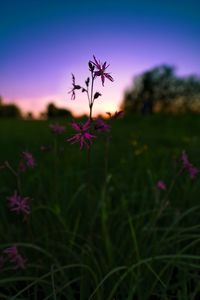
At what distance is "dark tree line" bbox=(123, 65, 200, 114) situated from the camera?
62.2 meters

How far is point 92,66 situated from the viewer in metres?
1.56

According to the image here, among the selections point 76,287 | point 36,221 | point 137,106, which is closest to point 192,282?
point 76,287

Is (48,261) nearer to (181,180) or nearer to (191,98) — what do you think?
(181,180)

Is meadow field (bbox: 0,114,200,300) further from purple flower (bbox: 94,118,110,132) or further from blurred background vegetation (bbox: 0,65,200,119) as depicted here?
blurred background vegetation (bbox: 0,65,200,119)

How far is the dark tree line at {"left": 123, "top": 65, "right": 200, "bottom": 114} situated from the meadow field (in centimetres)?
5833

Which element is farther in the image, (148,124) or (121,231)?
(148,124)

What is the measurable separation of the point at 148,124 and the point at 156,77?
167 feet

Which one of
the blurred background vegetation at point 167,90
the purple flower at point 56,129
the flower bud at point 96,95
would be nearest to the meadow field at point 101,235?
the purple flower at point 56,129

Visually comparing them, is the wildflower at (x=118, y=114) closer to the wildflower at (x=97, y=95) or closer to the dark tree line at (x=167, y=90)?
Result: the wildflower at (x=97, y=95)

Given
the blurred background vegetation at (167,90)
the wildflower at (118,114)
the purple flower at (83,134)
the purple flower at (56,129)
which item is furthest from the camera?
the blurred background vegetation at (167,90)

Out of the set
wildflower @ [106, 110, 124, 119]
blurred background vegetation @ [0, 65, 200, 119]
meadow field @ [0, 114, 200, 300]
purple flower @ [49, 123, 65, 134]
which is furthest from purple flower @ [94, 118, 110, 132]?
blurred background vegetation @ [0, 65, 200, 119]

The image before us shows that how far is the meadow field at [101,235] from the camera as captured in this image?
1.89 meters

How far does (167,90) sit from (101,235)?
63.2 meters

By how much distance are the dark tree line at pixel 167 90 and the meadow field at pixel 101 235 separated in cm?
5833
